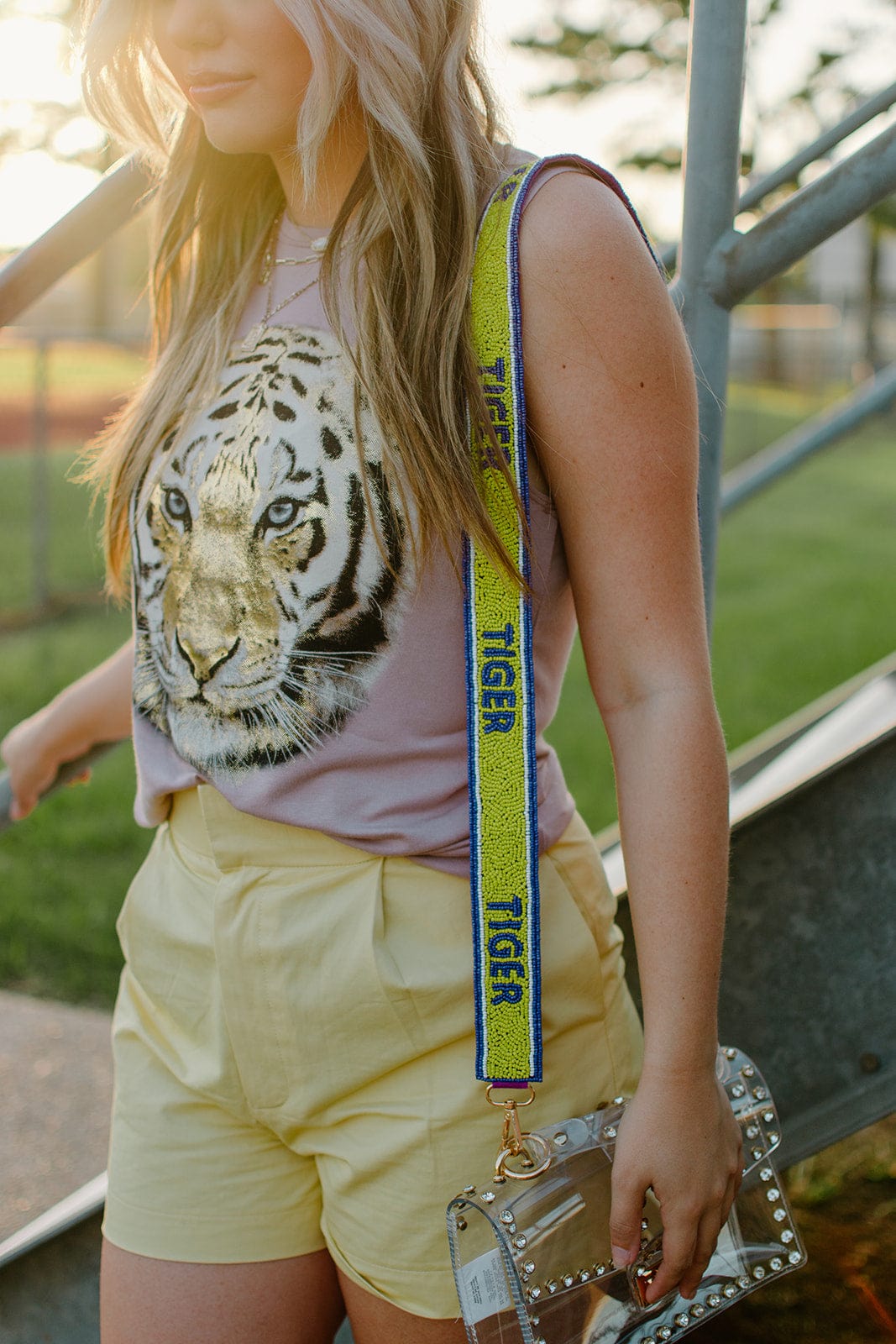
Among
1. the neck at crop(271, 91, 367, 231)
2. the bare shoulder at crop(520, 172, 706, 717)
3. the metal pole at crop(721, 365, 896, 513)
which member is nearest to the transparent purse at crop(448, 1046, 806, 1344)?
the bare shoulder at crop(520, 172, 706, 717)

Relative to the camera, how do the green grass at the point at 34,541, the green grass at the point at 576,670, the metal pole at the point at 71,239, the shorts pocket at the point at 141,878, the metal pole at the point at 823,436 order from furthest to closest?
1. the green grass at the point at 34,541
2. the green grass at the point at 576,670
3. the metal pole at the point at 823,436
4. the metal pole at the point at 71,239
5. the shorts pocket at the point at 141,878

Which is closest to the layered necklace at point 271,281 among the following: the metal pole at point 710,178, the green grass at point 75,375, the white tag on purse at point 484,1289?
the metal pole at point 710,178

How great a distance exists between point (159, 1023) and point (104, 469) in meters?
0.68

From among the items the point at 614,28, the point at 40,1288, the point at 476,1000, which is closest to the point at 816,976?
the point at 476,1000

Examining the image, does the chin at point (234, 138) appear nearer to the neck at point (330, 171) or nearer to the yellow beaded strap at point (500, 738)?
the neck at point (330, 171)

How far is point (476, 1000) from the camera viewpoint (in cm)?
→ 124

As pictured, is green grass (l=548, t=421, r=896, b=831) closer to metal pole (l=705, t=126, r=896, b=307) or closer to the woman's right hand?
metal pole (l=705, t=126, r=896, b=307)

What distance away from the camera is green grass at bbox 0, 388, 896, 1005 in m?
4.24

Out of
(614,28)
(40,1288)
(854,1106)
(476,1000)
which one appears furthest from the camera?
(614,28)

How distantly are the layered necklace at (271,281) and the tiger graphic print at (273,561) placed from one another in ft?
0.08

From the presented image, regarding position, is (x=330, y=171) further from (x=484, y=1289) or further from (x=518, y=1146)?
(x=484, y=1289)

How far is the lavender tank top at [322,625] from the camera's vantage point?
1.31 meters

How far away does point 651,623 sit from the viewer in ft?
4.03

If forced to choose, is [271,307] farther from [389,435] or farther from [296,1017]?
[296,1017]
